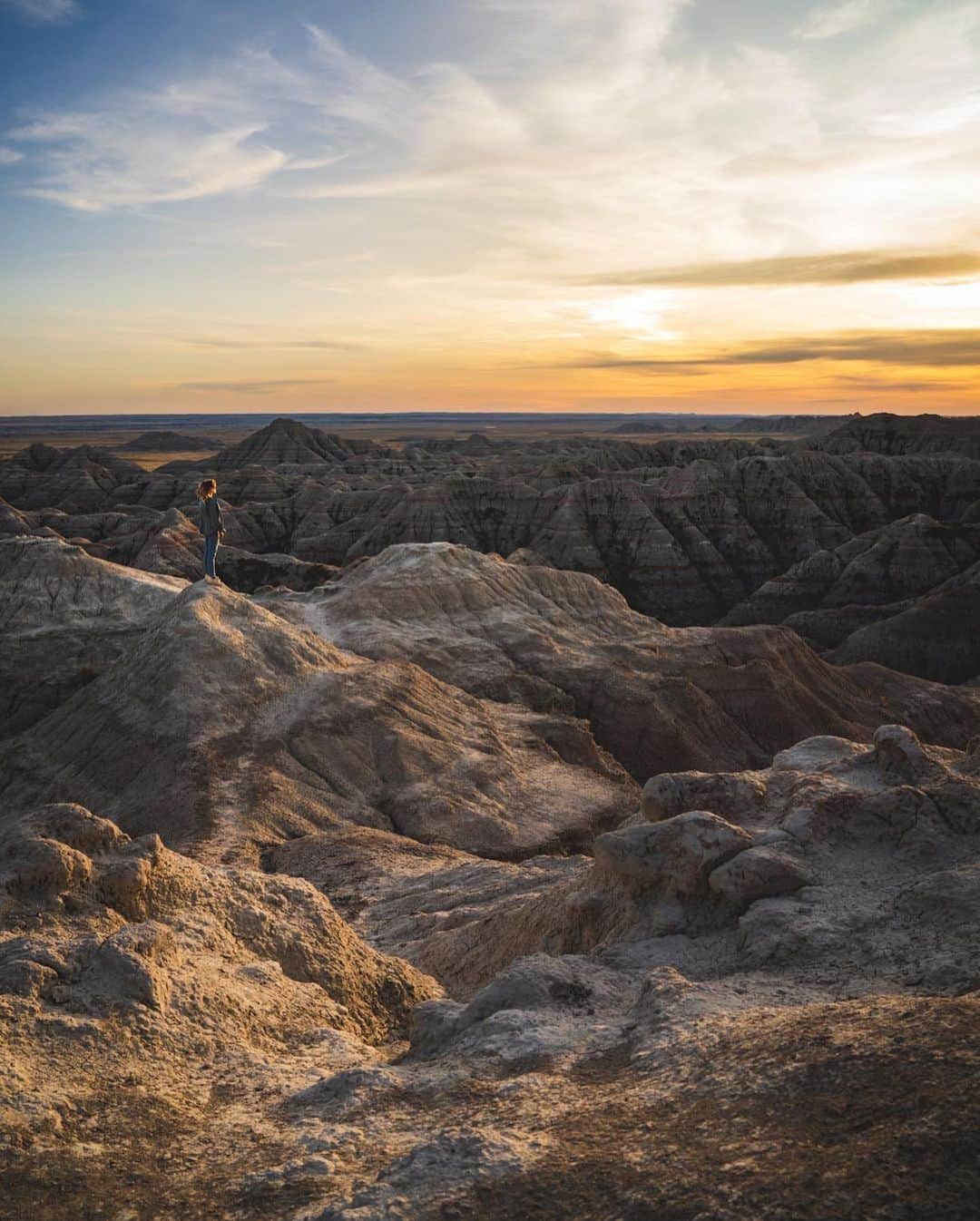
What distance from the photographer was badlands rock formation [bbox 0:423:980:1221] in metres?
5.81

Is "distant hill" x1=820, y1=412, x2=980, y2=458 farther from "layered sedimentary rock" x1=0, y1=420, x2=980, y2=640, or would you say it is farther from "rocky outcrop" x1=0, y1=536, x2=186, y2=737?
Answer: "rocky outcrop" x1=0, y1=536, x2=186, y2=737

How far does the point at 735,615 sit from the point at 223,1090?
58.3 m

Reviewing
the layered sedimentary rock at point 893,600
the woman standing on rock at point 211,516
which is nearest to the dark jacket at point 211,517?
the woman standing on rock at point 211,516

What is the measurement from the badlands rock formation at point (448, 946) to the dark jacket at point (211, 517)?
4300 millimetres

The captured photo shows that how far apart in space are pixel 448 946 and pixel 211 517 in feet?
43.8

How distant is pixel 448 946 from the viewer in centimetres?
1393

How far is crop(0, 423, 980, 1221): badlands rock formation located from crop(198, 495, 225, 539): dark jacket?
14.1ft

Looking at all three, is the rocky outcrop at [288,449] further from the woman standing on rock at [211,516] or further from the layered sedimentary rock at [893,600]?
the woman standing on rock at [211,516]

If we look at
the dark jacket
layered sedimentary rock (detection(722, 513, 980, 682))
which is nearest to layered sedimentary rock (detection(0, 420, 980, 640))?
layered sedimentary rock (detection(722, 513, 980, 682))

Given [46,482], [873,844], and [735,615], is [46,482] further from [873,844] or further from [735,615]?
[873,844]

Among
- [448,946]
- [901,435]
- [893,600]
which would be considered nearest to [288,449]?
[901,435]

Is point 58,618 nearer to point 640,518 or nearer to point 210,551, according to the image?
point 210,551

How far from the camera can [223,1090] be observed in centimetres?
758

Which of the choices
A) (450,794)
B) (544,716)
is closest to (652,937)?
(450,794)
